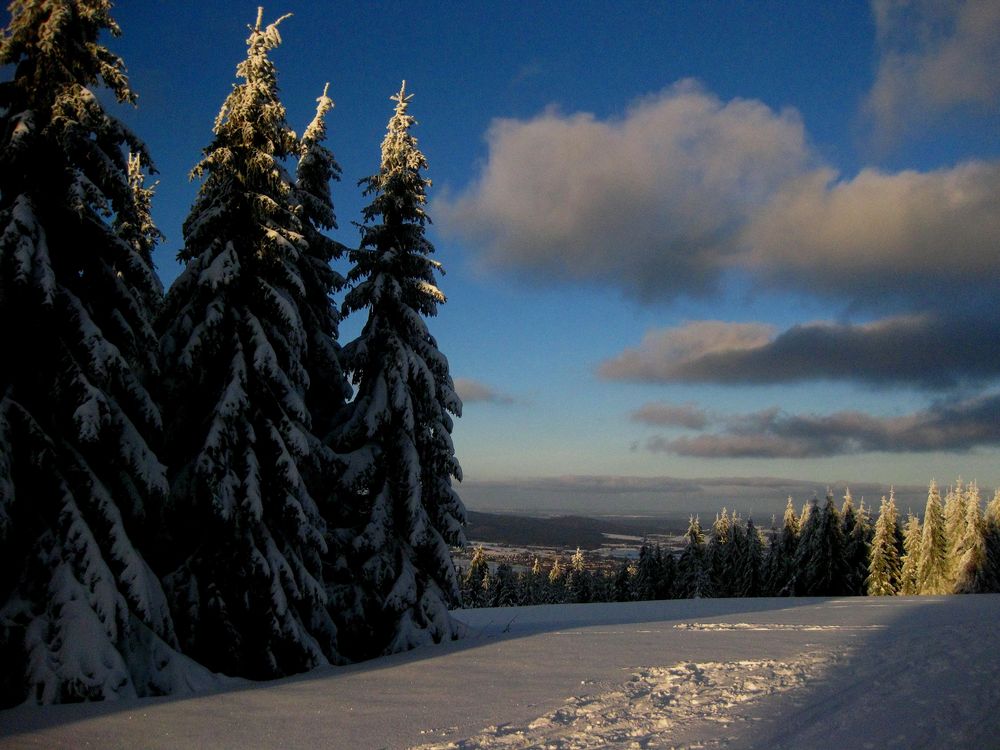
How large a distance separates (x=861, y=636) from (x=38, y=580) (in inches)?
Answer: 614

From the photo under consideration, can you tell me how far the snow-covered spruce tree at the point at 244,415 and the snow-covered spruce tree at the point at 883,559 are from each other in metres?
48.9

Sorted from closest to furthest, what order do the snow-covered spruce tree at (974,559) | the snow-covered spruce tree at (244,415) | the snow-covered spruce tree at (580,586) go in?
the snow-covered spruce tree at (244,415) → the snow-covered spruce tree at (974,559) → the snow-covered spruce tree at (580,586)

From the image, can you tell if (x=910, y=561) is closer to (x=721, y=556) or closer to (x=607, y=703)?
(x=721, y=556)

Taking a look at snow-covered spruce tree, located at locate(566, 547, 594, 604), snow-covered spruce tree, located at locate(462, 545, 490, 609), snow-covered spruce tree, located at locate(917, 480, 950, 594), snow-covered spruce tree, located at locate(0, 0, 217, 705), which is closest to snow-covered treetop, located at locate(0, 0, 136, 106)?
snow-covered spruce tree, located at locate(0, 0, 217, 705)

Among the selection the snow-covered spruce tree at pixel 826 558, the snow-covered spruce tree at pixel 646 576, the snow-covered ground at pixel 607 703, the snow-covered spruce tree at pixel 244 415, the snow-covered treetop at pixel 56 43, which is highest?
the snow-covered treetop at pixel 56 43

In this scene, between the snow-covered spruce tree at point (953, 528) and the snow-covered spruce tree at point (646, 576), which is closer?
the snow-covered spruce tree at point (953, 528)

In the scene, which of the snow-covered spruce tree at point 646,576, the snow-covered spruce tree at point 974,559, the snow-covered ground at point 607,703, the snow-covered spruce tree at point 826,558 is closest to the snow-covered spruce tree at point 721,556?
the snow-covered spruce tree at point 646,576

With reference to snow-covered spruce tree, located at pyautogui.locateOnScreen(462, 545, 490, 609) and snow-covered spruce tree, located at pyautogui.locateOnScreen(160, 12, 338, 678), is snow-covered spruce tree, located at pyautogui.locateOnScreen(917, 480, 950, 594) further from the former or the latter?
snow-covered spruce tree, located at pyautogui.locateOnScreen(160, 12, 338, 678)

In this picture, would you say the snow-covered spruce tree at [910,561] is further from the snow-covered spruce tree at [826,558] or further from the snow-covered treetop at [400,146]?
the snow-covered treetop at [400,146]

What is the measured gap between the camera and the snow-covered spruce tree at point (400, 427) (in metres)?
15.5

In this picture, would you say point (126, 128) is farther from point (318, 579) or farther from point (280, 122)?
point (318, 579)

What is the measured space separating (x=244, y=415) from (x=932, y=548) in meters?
52.8

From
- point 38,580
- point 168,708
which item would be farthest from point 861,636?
point 38,580

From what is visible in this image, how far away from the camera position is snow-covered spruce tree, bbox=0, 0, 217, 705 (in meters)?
8.85
